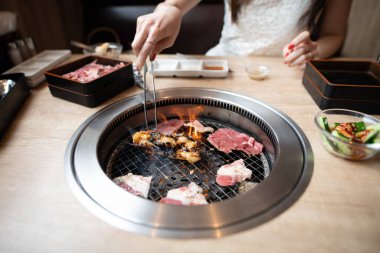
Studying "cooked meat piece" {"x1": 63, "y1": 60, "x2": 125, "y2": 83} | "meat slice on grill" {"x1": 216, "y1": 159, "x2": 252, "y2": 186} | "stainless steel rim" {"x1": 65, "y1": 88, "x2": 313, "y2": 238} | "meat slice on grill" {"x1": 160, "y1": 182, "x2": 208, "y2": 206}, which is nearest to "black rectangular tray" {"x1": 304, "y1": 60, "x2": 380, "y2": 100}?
"stainless steel rim" {"x1": 65, "y1": 88, "x2": 313, "y2": 238}

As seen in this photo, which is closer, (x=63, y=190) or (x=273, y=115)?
(x=63, y=190)

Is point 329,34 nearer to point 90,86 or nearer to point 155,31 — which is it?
point 155,31

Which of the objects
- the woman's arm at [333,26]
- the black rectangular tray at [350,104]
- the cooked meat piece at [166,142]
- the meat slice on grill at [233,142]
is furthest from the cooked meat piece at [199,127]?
the woman's arm at [333,26]

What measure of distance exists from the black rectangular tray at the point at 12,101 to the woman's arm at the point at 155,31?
2.12 ft

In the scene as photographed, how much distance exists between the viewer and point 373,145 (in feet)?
2.91

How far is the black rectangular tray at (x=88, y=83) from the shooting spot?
1273 millimetres

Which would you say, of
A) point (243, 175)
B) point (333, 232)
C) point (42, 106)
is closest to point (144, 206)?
point (243, 175)

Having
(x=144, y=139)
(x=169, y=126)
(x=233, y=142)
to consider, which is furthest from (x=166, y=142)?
(x=233, y=142)

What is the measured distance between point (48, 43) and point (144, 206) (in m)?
3.17

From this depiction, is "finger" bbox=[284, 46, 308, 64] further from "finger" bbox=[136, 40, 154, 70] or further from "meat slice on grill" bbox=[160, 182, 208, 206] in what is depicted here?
"meat slice on grill" bbox=[160, 182, 208, 206]

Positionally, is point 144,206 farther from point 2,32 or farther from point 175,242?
point 2,32

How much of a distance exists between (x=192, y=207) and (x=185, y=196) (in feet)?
0.49

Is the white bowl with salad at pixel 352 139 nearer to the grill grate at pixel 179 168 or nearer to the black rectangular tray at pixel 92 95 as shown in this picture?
the grill grate at pixel 179 168

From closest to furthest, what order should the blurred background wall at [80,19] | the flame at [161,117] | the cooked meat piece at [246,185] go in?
1. the cooked meat piece at [246,185]
2. the flame at [161,117]
3. the blurred background wall at [80,19]
